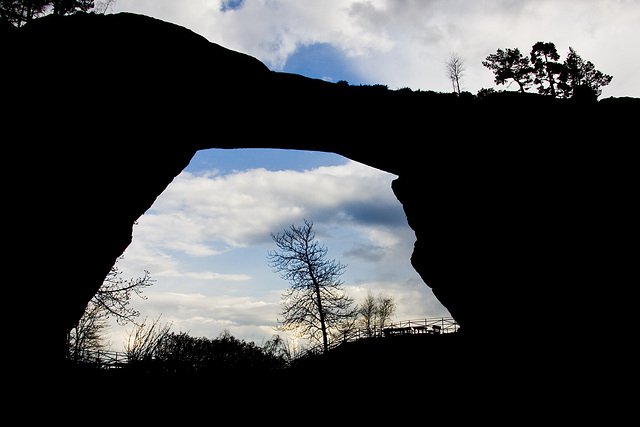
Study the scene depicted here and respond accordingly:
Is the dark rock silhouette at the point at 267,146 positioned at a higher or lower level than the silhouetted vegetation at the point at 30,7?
lower

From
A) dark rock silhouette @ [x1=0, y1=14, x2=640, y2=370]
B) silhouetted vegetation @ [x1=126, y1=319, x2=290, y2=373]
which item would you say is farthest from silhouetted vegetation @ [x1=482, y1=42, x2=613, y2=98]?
silhouetted vegetation @ [x1=126, y1=319, x2=290, y2=373]

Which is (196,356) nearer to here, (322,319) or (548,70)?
(322,319)

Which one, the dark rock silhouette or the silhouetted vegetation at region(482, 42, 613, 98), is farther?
the silhouetted vegetation at region(482, 42, 613, 98)

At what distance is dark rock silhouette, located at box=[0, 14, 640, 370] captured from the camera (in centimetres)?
818

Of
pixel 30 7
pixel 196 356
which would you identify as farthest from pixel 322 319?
pixel 30 7

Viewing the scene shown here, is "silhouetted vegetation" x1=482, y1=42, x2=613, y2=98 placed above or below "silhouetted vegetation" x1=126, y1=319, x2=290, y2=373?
above

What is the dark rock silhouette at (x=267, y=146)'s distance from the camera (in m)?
8.18

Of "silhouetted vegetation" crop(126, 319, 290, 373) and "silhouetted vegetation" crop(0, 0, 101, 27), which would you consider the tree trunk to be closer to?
"silhouetted vegetation" crop(126, 319, 290, 373)

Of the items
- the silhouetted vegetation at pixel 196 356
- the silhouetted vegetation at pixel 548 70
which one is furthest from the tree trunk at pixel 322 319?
the silhouetted vegetation at pixel 548 70

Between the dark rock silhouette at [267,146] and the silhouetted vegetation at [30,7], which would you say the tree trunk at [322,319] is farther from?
the silhouetted vegetation at [30,7]

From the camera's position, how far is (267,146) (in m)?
12.3

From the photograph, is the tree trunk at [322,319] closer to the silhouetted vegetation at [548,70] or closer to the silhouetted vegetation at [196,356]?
the silhouetted vegetation at [196,356]

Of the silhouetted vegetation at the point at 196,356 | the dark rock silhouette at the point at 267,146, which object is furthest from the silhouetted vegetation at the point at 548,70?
the silhouetted vegetation at the point at 196,356

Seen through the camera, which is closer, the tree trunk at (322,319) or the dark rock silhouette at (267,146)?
the dark rock silhouette at (267,146)
